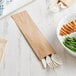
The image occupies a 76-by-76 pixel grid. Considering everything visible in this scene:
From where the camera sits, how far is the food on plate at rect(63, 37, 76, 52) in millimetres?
836

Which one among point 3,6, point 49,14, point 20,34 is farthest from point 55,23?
point 3,6

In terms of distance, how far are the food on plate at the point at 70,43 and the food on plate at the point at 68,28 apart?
0.15ft

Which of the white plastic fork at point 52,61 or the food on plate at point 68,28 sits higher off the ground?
the food on plate at point 68,28

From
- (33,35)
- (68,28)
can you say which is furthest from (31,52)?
(68,28)

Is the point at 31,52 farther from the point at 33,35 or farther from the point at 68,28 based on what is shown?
the point at 68,28

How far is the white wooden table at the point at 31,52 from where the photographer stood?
833mm

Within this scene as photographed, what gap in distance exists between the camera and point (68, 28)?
0.92 m

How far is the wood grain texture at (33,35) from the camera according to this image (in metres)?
0.88

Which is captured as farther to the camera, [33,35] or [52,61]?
[33,35]

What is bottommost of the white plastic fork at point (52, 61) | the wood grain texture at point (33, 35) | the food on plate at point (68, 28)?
the white plastic fork at point (52, 61)

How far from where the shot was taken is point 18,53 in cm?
90

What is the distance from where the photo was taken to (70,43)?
85 cm

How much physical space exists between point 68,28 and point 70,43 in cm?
10

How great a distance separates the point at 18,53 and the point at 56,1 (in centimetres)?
34
